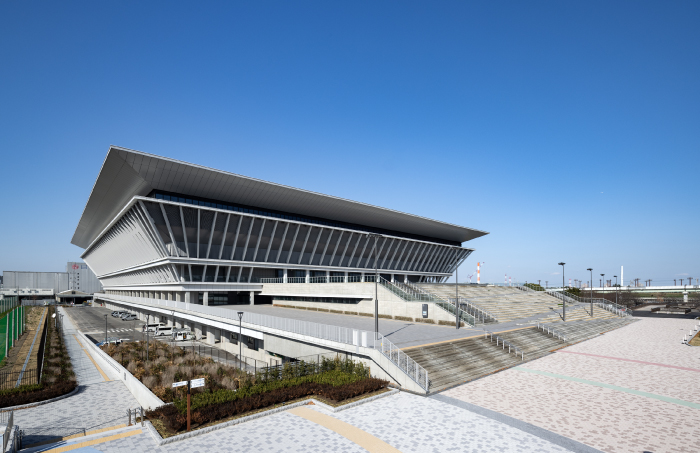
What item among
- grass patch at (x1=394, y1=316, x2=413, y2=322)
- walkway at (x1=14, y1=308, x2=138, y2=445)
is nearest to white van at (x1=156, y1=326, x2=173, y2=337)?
walkway at (x1=14, y1=308, x2=138, y2=445)

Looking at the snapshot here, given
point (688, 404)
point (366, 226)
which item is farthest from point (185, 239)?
point (688, 404)

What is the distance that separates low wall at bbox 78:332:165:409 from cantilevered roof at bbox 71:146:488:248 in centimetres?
2096

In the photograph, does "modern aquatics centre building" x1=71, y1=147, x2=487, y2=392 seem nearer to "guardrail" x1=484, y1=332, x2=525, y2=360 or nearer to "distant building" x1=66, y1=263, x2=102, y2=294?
"guardrail" x1=484, y1=332, x2=525, y2=360

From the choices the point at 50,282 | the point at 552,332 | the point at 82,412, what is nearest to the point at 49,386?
the point at 82,412

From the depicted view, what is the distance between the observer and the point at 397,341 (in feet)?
76.9

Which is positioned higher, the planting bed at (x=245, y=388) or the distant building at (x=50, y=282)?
the planting bed at (x=245, y=388)

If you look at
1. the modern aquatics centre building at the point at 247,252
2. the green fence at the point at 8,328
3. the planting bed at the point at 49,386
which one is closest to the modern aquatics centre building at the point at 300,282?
the modern aquatics centre building at the point at 247,252

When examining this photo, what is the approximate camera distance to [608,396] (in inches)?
652

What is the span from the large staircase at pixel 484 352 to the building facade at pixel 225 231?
16.1m

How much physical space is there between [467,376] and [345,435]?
375 inches

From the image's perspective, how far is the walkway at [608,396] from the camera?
1264cm

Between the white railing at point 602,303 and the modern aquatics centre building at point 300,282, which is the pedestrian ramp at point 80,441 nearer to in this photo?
the modern aquatics centre building at point 300,282

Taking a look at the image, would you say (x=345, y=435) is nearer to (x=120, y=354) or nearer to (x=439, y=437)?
(x=439, y=437)

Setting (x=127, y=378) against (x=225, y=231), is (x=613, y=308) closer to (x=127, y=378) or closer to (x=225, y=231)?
(x=225, y=231)
